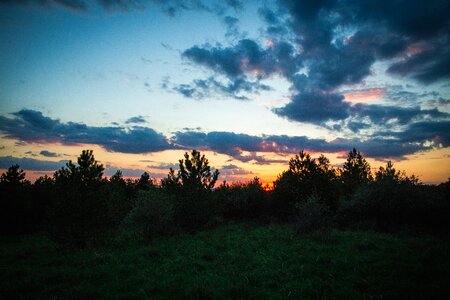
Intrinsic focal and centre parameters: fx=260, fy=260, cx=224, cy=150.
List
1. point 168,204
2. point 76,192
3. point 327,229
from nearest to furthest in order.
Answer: point 76,192 < point 327,229 < point 168,204

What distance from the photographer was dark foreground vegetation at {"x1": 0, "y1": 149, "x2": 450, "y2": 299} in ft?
35.0

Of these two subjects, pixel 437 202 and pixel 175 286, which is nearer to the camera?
pixel 175 286

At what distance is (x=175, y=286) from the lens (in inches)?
436

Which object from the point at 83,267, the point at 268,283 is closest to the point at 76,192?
the point at 83,267

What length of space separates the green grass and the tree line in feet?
13.0

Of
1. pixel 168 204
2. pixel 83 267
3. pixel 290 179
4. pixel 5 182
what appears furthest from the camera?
pixel 290 179

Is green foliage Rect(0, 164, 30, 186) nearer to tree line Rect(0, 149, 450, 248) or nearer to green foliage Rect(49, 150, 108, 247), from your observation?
tree line Rect(0, 149, 450, 248)

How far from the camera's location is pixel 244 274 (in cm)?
1235

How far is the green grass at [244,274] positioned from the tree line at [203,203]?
3960 mm

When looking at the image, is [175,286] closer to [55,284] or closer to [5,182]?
[55,284]

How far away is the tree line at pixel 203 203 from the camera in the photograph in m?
20.9

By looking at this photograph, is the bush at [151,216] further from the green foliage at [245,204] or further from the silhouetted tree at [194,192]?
the green foliage at [245,204]

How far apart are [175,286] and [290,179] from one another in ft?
130

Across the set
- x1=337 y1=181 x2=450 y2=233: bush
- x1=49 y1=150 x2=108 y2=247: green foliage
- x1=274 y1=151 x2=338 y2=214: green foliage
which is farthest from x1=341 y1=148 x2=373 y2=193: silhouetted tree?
x1=49 y1=150 x2=108 y2=247: green foliage
